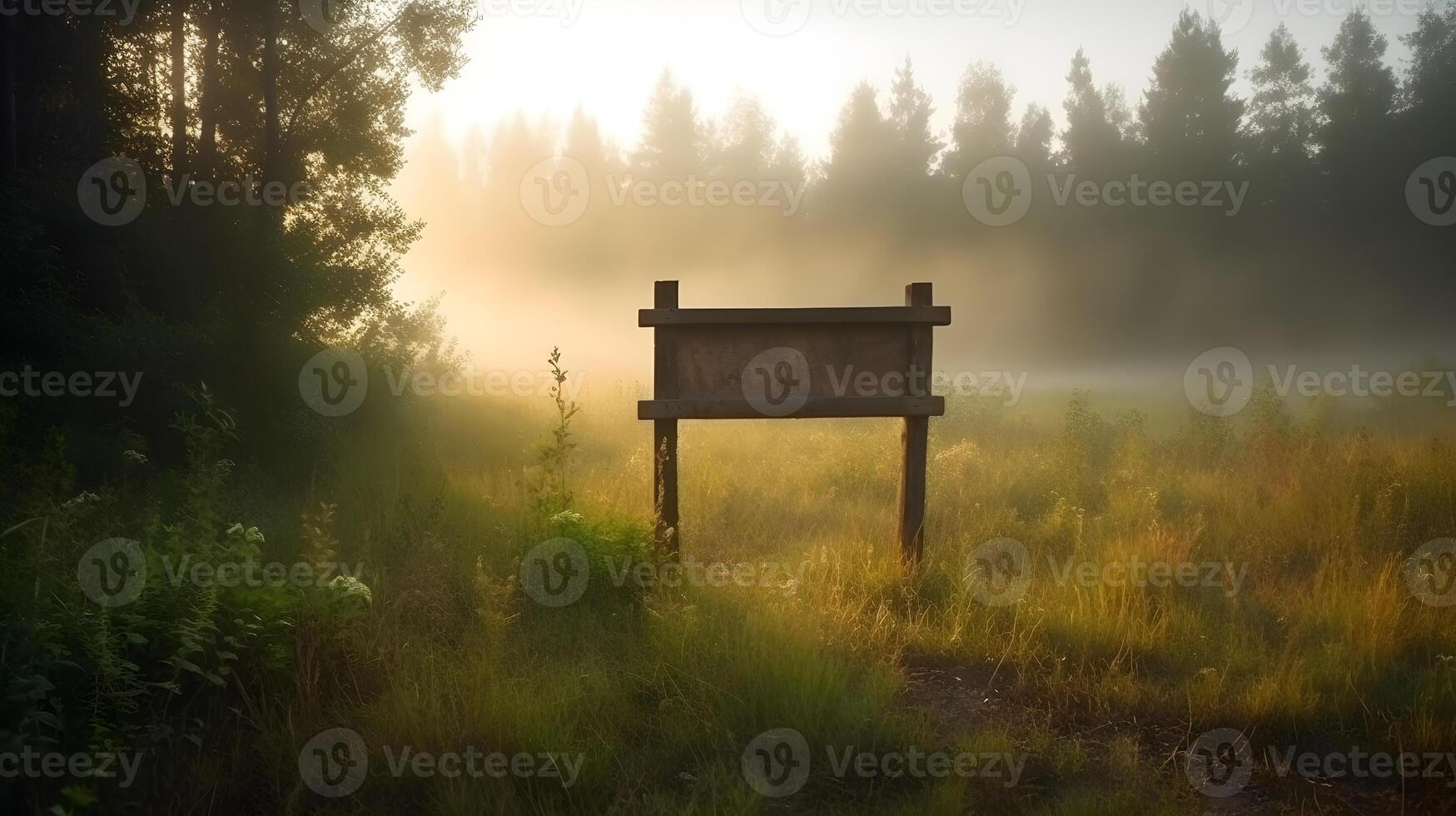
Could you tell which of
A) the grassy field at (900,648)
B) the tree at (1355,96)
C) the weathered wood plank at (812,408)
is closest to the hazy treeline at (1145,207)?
the tree at (1355,96)

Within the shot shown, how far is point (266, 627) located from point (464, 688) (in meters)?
1.30

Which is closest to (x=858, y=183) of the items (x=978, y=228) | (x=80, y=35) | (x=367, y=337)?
(x=978, y=228)

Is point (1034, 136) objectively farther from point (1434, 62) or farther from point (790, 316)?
point (790, 316)

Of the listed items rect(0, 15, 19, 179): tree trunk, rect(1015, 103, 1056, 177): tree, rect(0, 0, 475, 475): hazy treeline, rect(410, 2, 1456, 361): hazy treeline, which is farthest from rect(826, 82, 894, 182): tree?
rect(0, 15, 19, 179): tree trunk

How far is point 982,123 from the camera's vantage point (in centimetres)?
4066

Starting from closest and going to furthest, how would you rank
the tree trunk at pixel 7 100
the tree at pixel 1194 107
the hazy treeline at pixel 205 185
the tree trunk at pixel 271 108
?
the hazy treeline at pixel 205 185 < the tree trunk at pixel 7 100 < the tree trunk at pixel 271 108 < the tree at pixel 1194 107

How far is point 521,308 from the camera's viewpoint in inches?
2078

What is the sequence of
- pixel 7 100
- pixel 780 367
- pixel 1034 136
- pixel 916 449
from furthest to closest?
1. pixel 1034 136
2. pixel 7 100
3. pixel 916 449
4. pixel 780 367

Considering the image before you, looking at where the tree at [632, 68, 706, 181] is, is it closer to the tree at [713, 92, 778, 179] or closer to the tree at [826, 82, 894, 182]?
the tree at [713, 92, 778, 179]

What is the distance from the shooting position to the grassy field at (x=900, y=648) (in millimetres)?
4441

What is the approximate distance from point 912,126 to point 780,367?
39.5 metres

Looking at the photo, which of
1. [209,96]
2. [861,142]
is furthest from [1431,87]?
[209,96]

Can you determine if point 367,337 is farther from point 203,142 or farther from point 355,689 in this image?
point 355,689

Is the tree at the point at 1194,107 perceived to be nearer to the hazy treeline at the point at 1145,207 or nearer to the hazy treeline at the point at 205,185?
the hazy treeline at the point at 1145,207
